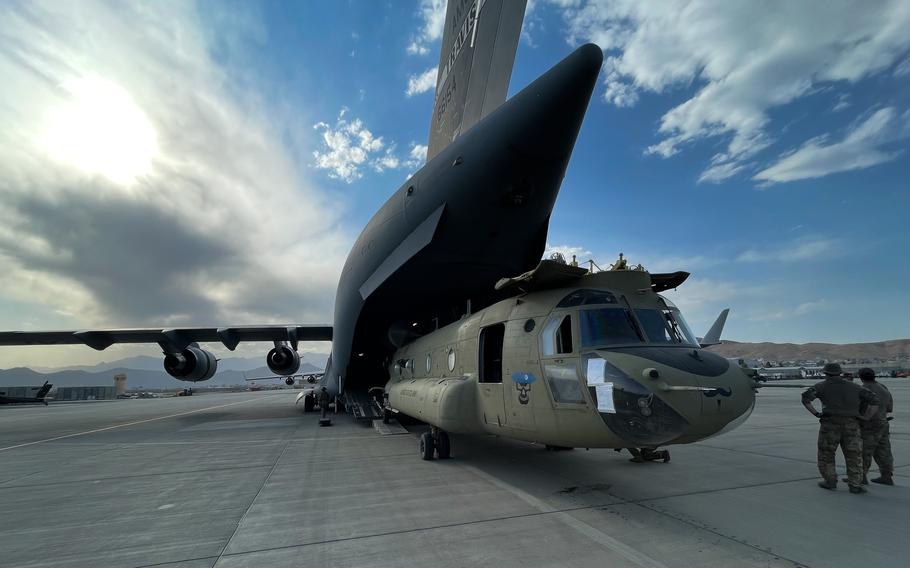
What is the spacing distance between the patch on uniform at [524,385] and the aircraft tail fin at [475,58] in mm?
8199

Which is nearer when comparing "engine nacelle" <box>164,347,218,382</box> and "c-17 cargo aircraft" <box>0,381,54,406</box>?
"engine nacelle" <box>164,347,218,382</box>

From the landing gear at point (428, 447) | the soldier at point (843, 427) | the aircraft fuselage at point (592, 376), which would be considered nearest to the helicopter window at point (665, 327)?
the aircraft fuselage at point (592, 376)

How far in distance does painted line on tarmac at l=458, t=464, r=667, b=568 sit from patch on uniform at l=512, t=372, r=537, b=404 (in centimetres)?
119

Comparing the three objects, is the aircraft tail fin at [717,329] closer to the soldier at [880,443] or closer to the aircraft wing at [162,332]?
the soldier at [880,443]

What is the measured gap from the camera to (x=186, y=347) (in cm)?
1953

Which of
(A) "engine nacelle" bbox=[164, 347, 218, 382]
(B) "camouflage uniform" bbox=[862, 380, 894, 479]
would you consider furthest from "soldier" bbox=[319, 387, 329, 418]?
(B) "camouflage uniform" bbox=[862, 380, 894, 479]

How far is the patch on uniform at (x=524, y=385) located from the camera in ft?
18.3

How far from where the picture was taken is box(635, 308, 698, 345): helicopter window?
17.0 ft

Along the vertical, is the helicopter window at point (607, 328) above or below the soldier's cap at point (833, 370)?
above

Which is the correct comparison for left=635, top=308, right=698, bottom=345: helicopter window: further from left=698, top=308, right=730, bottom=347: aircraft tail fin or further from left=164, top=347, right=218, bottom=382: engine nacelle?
left=164, top=347, right=218, bottom=382: engine nacelle

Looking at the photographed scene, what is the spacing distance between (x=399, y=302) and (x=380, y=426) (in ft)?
12.5

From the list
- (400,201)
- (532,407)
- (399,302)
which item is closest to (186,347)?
(399,302)

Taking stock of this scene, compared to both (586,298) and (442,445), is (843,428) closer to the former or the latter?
(586,298)

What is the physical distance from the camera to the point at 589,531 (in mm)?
4105
